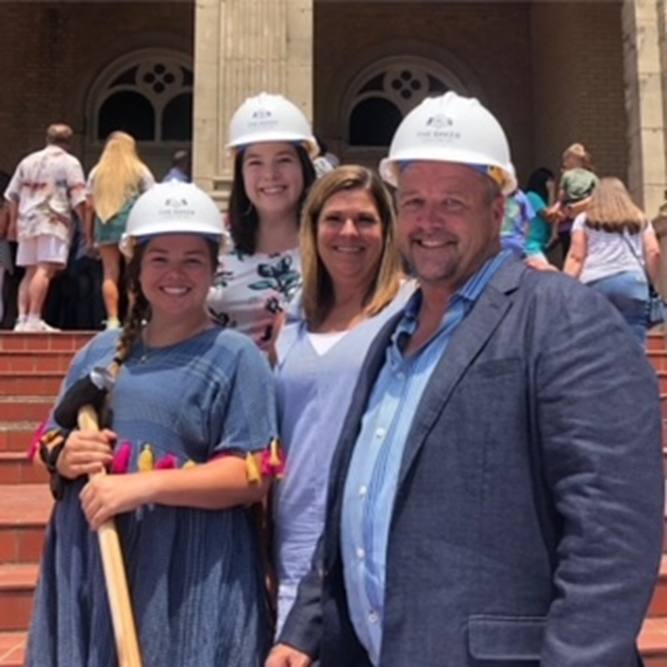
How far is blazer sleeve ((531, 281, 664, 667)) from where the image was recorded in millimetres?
1454

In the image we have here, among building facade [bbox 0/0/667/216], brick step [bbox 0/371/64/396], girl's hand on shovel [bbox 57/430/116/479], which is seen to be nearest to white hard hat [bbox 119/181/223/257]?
girl's hand on shovel [bbox 57/430/116/479]

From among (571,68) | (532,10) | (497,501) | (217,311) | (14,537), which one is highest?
(532,10)

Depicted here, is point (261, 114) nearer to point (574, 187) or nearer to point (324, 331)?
point (324, 331)

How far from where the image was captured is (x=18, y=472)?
230 inches

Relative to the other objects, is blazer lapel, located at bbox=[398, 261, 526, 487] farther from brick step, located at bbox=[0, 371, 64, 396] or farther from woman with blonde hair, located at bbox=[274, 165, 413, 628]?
brick step, located at bbox=[0, 371, 64, 396]

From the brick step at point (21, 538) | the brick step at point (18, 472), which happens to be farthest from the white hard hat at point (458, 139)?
the brick step at point (18, 472)

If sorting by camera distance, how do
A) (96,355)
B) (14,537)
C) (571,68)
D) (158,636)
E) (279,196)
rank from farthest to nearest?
(571,68), (14,537), (279,196), (96,355), (158,636)

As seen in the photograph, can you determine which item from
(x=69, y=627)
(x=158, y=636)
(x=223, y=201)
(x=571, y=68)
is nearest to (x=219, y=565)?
(x=158, y=636)

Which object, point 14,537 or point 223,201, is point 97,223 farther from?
point 14,537

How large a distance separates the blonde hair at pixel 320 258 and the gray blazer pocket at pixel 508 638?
1.03m

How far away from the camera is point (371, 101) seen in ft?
53.4

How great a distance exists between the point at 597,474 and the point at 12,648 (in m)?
3.28

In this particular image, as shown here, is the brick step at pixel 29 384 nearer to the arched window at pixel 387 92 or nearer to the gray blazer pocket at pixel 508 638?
the gray blazer pocket at pixel 508 638

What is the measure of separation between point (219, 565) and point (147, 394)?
44 centimetres
